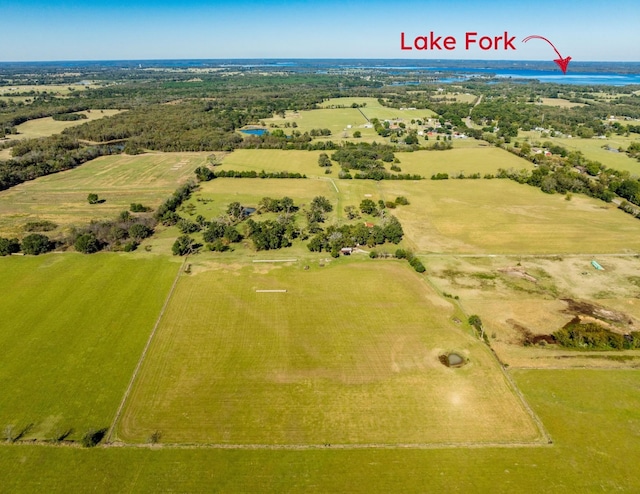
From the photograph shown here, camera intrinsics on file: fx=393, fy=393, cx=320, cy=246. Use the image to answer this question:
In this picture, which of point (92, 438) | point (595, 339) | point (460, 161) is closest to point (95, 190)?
point (92, 438)

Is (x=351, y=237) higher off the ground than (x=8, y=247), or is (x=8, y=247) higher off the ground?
(x=8, y=247)

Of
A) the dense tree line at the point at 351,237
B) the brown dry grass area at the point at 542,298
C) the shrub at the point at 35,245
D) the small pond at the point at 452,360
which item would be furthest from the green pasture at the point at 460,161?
the shrub at the point at 35,245

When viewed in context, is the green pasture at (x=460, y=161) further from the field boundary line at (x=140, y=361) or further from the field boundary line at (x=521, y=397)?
the field boundary line at (x=140, y=361)

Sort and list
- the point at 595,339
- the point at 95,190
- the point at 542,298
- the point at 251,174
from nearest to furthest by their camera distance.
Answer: the point at 595,339 < the point at 542,298 < the point at 95,190 < the point at 251,174

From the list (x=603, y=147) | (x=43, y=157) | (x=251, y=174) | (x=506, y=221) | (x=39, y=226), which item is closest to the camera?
(x=39, y=226)

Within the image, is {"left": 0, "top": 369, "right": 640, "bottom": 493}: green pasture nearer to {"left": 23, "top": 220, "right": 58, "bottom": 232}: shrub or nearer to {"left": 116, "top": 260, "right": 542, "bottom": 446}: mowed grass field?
{"left": 116, "top": 260, "right": 542, "bottom": 446}: mowed grass field

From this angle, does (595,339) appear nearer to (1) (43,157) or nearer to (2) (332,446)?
(2) (332,446)

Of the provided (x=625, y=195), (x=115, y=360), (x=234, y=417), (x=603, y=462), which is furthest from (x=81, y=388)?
(x=625, y=195)

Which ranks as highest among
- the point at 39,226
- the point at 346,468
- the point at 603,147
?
the point at 603,147
